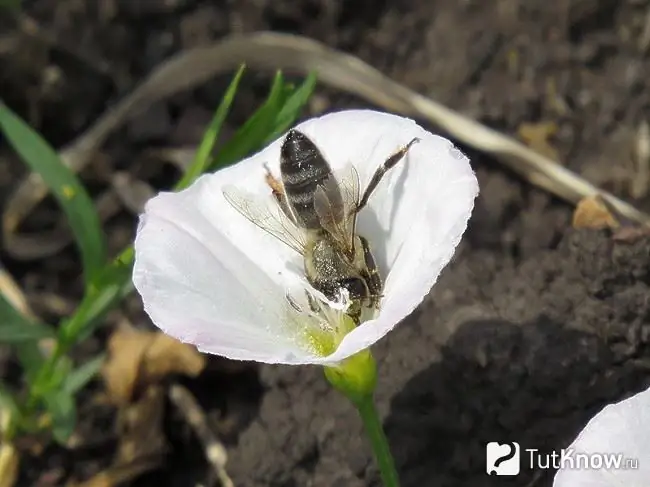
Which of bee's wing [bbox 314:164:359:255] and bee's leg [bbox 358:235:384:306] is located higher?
bee's wing [bbox 314:164:359:255]

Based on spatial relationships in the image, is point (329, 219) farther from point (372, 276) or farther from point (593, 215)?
point (593, 215)

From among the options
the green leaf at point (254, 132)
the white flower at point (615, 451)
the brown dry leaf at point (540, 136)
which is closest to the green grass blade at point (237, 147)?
the green leaf at point (254, 132)

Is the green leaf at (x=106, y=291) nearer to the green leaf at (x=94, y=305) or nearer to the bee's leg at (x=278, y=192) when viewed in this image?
the green leaf at (x=94, y=305)

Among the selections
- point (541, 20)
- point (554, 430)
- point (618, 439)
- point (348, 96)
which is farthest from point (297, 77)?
point (618, 439)

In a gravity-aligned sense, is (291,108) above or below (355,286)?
above

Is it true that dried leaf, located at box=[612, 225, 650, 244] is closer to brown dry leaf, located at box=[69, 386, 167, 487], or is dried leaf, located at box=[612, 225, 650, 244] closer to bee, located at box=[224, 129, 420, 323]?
bee, located at box=[224, 129, 420, 323]

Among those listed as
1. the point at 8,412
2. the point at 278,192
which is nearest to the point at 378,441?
the point at 278,192

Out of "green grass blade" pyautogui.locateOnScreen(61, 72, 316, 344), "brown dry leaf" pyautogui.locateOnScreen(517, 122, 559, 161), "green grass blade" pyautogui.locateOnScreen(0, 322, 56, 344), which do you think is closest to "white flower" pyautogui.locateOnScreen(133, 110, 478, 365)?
"green grass blade" pyautogui.locateOnScreen(61, 72, 316, 344)

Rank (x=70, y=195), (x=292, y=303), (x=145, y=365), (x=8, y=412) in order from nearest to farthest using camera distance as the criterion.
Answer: (x=292, y=303)
(x=70, y=195)
(x=8, y=412)
(x=145, y=365)
